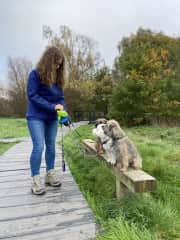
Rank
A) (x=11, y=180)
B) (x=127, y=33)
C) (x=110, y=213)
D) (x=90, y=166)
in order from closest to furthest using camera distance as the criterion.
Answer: (x=110, y=213), (x=11, y=180), (x=90, y=166), (x=127, y=33)

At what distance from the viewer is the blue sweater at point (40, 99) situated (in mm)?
2234

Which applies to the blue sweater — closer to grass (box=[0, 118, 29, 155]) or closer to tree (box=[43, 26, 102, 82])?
grass (box=[0, 118, 29, 155])

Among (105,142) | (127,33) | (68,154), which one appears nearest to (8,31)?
(68,154)

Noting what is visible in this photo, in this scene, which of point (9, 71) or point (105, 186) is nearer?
point (105, 186)

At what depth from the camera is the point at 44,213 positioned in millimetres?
1859

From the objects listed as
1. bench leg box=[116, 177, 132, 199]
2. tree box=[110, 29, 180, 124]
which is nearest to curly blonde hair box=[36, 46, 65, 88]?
bench leg box=[116, 177, 132, 199]

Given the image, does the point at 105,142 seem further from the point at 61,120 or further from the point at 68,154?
Answer: the point at 68,154

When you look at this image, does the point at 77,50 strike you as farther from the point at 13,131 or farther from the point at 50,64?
the point at 50,64

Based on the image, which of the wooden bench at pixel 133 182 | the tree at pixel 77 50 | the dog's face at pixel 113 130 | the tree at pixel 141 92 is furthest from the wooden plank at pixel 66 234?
the tree at pixel 77 50

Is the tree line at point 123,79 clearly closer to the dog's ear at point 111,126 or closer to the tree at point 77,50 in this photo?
the tree at point 77,50

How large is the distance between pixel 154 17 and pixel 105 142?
18037 millimetres

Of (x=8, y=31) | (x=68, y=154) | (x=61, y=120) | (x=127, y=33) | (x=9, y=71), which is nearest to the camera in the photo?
(x=61, y=120)

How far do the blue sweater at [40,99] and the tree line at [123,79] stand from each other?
197 cm

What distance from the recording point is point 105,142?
92.0 inches
